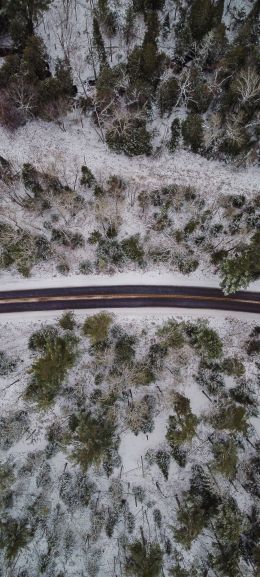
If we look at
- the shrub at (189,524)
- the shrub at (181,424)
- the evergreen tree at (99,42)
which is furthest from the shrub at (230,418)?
Result: the evergreen tree at (99,42)

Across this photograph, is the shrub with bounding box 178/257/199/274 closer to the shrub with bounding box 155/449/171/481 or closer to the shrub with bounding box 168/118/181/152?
the shrub with bounding box 168/118/181/152

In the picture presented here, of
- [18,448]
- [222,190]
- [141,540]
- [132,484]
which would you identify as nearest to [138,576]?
[141,540]

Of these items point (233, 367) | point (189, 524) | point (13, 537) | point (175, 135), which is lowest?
point (13, 537)

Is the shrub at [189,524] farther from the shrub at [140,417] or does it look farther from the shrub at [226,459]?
the shrub at [140,417]

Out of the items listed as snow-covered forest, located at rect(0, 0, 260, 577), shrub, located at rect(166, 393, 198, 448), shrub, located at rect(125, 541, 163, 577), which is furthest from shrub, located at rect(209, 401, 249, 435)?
shrub, located at rect(125, 541, 163, 577)

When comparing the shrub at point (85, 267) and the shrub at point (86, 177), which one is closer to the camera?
the shrub at point (86, 177)

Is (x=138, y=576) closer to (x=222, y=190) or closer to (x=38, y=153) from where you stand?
(x=222, y=190)

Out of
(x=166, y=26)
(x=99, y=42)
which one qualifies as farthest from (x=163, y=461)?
(x=166, y=26)

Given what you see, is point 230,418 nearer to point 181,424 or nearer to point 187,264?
point 181,424
